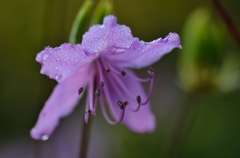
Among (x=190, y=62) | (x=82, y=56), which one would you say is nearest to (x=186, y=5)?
(x=190, y=62)

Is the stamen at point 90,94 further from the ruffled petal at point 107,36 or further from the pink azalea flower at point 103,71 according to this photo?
the ruffled petal at point 107,36

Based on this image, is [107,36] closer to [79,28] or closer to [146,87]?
[79,28]

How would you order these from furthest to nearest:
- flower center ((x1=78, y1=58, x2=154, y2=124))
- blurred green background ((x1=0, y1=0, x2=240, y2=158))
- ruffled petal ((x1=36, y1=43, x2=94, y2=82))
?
blurred green background ((x1=0, y1=0, x2=240, y2=158)), flower center ((x1=78, y1=58, x2=154, y2=124)), ruffled petal ((x1=36, y1=43, x2=94, y2=82))

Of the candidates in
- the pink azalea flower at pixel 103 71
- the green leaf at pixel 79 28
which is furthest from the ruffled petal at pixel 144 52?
the green leaf at pixel 79 28

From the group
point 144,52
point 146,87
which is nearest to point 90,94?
point 144,52

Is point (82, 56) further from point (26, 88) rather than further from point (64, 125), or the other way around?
point (26, 88)

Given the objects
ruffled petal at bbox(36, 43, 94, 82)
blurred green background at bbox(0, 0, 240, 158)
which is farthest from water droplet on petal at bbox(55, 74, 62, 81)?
blurred green background at bbox(0, 0, 240, 158)

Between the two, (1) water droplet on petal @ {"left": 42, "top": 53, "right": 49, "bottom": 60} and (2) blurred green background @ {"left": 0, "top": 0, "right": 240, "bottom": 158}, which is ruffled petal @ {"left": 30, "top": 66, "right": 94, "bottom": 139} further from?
(2) blurred green background @ {"left": 0, "top": 0, "right": 240, "bottom": 158}

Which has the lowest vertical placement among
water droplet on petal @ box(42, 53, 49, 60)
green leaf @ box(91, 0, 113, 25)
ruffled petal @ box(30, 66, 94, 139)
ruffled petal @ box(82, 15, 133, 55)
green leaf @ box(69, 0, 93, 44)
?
ruffled petal @ box(30, 66, 94, 139)
